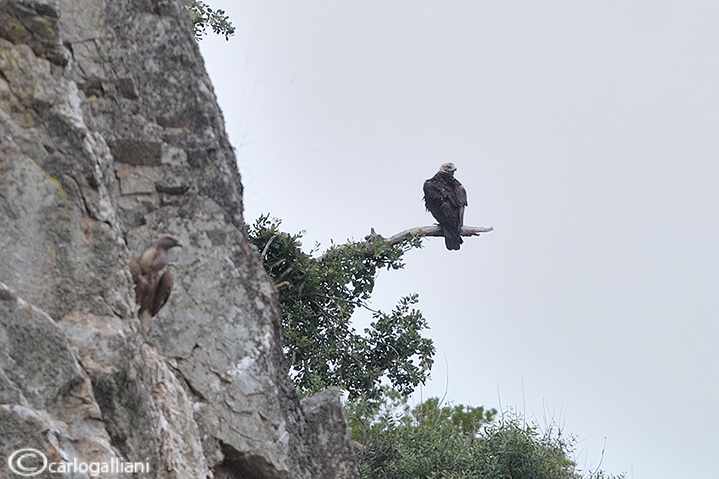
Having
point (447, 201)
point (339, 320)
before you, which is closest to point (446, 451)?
point (339, 320)

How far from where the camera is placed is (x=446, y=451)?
11328mm

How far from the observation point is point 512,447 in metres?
11.2

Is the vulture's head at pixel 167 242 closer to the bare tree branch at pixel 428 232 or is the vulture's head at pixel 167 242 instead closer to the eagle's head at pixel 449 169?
the bare tree branch at pixel 428 232

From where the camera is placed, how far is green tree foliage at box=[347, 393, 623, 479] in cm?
1116

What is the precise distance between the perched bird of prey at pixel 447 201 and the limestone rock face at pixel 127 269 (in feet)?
22.6

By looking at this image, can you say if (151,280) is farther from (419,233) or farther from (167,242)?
(419,233)

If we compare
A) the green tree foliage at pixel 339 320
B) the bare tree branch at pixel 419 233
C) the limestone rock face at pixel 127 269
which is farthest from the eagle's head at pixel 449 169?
the limestone rock face at pixel 127 269

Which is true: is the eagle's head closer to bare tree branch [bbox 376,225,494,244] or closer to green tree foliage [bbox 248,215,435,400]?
bare tree branch [bbox 376,225,494,244]

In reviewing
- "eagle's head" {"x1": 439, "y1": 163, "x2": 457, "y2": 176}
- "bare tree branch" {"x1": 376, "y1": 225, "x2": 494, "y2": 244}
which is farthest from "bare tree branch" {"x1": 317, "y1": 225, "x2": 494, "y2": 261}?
"eagle's head" {"x1": 439, "y1": 163, "x2": 457, "y2": 176}

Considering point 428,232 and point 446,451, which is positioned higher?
point 428,232

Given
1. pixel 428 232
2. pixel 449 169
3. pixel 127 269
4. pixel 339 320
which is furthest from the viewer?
pixel 449 169

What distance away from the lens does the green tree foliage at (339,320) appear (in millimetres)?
10750

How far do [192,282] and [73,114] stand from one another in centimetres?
191

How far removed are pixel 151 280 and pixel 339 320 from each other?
4.62 metres
